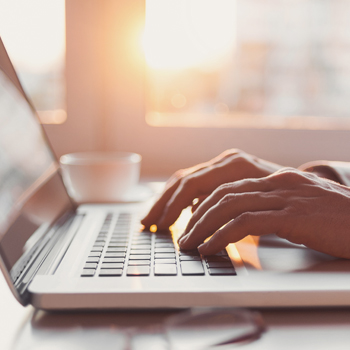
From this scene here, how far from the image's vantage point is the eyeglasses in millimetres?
258

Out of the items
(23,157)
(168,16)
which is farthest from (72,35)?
(23,157)

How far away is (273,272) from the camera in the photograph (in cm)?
34

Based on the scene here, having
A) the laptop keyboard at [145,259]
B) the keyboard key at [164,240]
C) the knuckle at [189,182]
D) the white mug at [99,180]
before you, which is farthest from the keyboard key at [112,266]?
the white mug at [99,180]

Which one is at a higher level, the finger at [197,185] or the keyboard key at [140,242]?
the finger at [197,185]

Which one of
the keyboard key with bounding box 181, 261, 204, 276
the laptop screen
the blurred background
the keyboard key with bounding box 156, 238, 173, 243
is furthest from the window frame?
the keyboard key with bounding box 181, 261, 204, 276

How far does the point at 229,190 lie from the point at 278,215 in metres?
0.08

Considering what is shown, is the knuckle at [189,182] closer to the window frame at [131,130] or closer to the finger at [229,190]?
the finger at [229,190]

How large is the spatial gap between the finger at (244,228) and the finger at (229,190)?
0.05 m

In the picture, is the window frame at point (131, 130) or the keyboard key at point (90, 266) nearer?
the keyboard key at point (90, 266)

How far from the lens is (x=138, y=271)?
13.3 inches

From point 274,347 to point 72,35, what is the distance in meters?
0.96

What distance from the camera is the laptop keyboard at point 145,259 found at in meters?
0.34

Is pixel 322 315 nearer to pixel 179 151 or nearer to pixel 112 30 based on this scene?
pixel 179 151

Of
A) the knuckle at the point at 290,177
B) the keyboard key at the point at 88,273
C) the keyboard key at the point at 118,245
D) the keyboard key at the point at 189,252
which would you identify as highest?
the knuckle at the point at 290,177
